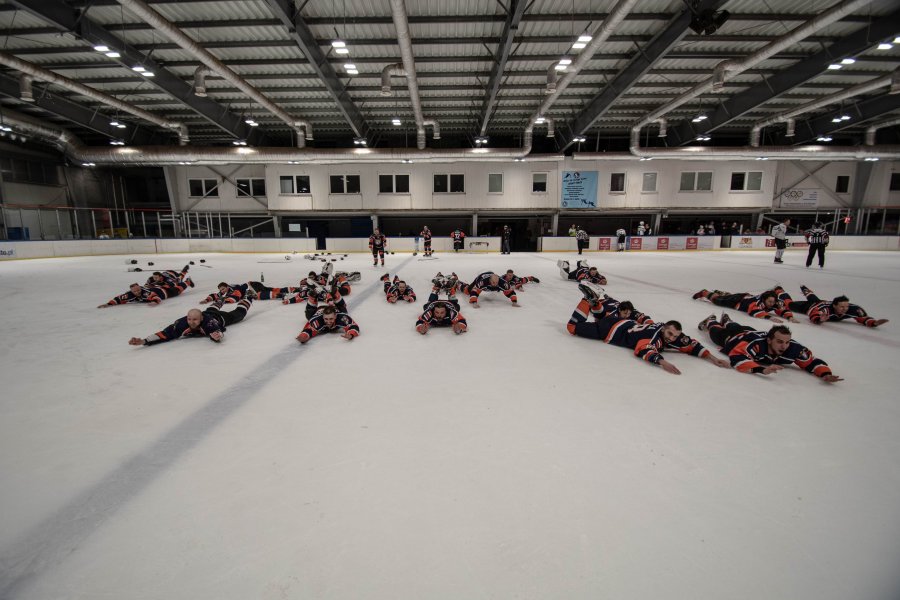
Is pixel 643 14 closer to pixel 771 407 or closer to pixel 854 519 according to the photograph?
pixel 771 407

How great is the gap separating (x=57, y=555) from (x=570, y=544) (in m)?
2.54

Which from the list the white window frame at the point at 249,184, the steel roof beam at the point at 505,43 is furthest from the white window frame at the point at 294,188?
the steel roof beam at the point at 505,43

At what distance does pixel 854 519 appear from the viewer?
2.12 metres

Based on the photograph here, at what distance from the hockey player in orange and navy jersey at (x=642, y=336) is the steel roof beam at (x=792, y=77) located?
13852 millimetres

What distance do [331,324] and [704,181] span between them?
2850 centimetres

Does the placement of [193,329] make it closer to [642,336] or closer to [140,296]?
[140,296]

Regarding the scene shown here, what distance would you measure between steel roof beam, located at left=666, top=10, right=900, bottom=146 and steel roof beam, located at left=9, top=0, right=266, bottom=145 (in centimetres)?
2223

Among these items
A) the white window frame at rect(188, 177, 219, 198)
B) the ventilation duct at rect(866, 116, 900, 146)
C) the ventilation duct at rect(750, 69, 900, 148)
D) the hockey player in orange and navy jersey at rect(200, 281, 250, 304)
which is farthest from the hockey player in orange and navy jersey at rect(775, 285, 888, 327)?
the white window frame at rect(188, 177, 219, 198)

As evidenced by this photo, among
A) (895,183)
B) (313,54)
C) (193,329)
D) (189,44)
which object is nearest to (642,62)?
(313,54)

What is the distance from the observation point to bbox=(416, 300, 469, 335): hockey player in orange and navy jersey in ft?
19.5

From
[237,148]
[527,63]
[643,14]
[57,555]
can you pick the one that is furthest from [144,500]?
[237,148]

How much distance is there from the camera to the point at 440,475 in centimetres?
251

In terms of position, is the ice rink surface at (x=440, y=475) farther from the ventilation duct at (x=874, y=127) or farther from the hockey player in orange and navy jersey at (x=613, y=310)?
the ventilation duct at (x=874, y=127)

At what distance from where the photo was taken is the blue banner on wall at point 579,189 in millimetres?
25156
